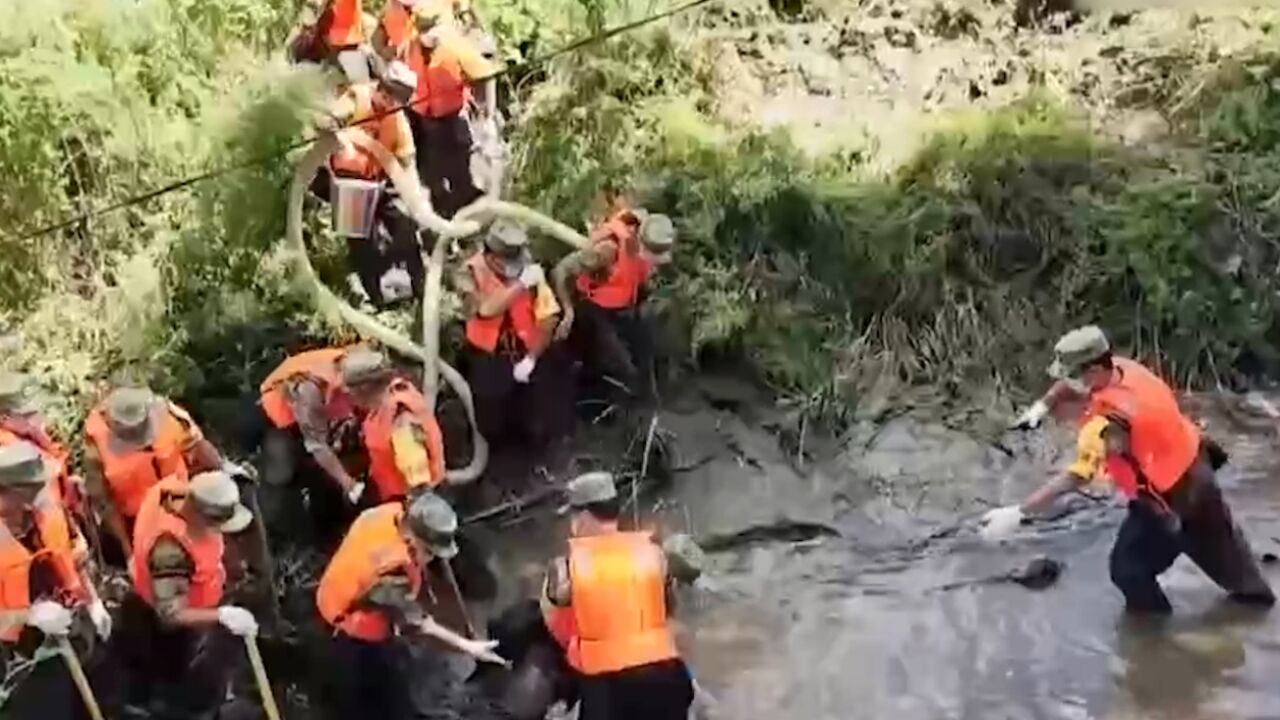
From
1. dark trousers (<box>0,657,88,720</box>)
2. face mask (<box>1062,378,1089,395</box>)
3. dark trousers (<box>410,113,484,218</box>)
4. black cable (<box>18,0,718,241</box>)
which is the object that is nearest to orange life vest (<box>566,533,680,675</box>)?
dark trousers (<box>0,657,88,720</box>)

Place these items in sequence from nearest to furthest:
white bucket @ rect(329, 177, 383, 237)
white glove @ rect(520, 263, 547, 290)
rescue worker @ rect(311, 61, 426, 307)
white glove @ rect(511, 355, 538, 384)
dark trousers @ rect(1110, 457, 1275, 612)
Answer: dark trousers @ rect(1110, 457, 1275, 612) → white glove @ rect(520, 263, 547, 290) → white glove @ rect(511, 355, 538, 384) → rescue worker @ rect(311, 61, 426, 307) → white bucket @ rect(329, 177, 383, 237)

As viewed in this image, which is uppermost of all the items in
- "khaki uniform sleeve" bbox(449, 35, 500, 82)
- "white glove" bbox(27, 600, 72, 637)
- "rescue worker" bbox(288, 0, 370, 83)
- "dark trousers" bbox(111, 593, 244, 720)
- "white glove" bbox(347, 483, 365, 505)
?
"rescue worker" bbox(288, 0, 370, 83)

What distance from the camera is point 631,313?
37.0 feet

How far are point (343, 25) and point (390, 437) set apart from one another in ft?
10.1

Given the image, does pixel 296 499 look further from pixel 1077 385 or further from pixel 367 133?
pixel 1077 385

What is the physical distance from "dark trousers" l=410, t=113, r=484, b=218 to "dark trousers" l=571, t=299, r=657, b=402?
4.05 ft

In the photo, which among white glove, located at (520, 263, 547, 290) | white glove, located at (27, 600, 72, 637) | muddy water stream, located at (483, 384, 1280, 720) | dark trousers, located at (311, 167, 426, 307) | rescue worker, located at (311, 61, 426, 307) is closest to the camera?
white glove, located at (27, 600, 72, 637)

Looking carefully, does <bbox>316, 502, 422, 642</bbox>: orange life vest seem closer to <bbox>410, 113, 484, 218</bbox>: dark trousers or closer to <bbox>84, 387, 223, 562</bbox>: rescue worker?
<bbox>84, 387, 223, 562</bbox>: rescue worker

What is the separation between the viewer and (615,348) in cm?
1134

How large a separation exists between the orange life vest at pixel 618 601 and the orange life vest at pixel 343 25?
4.60m

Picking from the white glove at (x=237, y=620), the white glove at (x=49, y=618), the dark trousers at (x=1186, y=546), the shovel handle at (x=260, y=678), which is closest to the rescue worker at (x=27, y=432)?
the white glove at (x=49, y=618)

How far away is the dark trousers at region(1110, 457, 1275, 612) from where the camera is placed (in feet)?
30.7

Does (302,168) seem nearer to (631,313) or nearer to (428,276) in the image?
(428,276)

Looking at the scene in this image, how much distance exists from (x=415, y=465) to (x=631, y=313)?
2.07 meters
